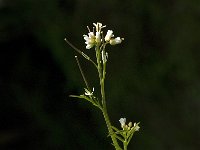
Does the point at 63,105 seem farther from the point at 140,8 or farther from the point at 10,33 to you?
the point at 140,8

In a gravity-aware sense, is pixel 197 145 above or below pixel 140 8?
below

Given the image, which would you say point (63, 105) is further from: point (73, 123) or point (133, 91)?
point (133, 91)

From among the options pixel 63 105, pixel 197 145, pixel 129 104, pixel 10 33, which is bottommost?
pixel 197 145

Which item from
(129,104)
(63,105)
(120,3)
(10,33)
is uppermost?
(10,33)

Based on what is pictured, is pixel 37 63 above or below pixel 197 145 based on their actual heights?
above

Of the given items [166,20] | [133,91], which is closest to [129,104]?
[133,91]

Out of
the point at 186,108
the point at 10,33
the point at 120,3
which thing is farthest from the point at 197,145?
the point at 10,33
